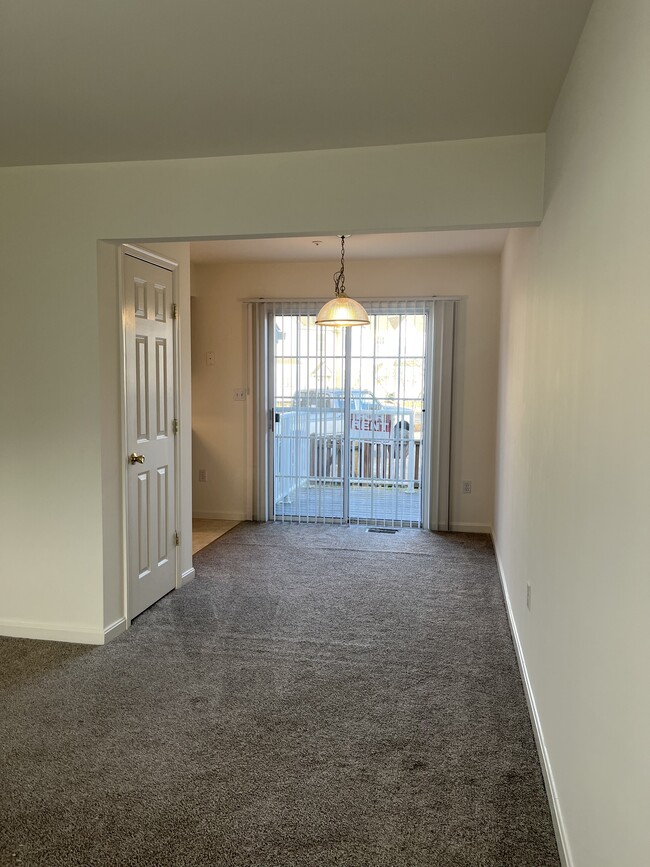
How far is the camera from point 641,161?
1195mm

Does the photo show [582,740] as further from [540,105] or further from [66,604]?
[66,604]

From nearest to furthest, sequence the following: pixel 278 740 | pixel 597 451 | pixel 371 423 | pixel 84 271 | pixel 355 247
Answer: pixel 597 451, pixel 278 740, pixel 84 271, pixel 355 247, pixel 371 423

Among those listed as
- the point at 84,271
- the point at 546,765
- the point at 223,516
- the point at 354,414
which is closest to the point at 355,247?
the point at 354,414

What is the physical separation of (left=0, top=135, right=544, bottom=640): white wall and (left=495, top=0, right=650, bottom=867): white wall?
0.77 meters

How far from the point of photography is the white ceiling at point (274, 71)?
1.77 meters

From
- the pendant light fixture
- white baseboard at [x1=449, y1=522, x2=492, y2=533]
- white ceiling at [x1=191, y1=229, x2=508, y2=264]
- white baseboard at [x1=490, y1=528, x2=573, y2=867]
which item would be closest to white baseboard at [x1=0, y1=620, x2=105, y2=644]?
white baseboard at [x1=490, y1=528, x2=573, y2=867]

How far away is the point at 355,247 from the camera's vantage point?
506 centimetres

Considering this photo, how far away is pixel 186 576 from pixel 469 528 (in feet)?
8.95

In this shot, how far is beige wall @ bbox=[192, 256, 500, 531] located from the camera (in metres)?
5.56

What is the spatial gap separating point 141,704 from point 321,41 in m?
2.58

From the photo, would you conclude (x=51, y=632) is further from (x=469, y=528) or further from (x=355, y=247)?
(x=469, y=528)

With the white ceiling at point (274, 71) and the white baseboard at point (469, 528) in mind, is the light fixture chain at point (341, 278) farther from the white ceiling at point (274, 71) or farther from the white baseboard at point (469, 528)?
the white baseboard at point (469, 528)

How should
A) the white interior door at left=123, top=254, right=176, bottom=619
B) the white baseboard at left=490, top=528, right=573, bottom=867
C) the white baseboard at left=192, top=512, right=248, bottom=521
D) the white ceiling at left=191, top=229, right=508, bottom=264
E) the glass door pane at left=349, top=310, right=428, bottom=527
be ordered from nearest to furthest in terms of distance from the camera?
the white baseboard at left=490, top=528, right=573, bottom=867
the white interior door at left=123, top=254, right=176, bottom=619
the white ceiling at left=191, top=229, right=508, bottom=264
the glass door pane at left=349, top=310, right=428, bottom=527
the white baseboard at left=192, top=512, right=248, bottom=521

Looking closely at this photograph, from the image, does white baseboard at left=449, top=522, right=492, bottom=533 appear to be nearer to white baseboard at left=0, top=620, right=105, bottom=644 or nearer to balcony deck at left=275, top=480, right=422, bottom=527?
balcony deck at left=275, top=480, right=422, bottom=527
